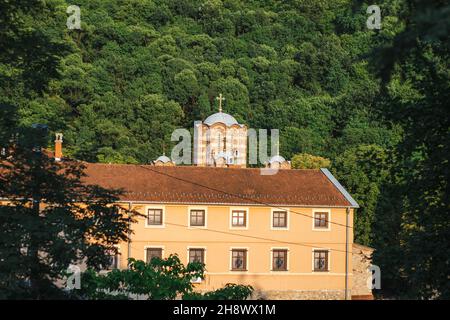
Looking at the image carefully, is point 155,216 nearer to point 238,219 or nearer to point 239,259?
point 238,219

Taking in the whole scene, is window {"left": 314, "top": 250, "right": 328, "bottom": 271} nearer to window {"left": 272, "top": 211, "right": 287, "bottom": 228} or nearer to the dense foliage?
window {"left": 272, "top": 211, "right": 287, "bottom": 228}

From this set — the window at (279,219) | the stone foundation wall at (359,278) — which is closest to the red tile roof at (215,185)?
the window at (279,219)

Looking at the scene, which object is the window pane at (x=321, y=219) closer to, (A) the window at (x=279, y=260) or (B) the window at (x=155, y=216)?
(A) the window at (x=279, y=260)

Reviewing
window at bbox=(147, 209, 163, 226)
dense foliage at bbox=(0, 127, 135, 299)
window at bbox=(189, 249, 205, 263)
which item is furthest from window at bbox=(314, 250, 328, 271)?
dense foliage at bbox=(0, 127, 135, 299)

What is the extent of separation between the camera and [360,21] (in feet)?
428

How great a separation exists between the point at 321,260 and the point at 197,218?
6433mm

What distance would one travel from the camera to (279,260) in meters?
48.8

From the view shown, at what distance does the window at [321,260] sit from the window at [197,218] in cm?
579

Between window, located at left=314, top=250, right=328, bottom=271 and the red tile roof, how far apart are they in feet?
7.69

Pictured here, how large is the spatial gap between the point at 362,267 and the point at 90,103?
5981 cm

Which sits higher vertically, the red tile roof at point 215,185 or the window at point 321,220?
the red tile roof at point 215,185

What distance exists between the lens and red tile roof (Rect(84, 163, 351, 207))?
4844 cm

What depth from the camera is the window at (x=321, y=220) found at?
163ft

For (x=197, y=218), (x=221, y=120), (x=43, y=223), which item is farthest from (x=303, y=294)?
(x=43, y=223)
